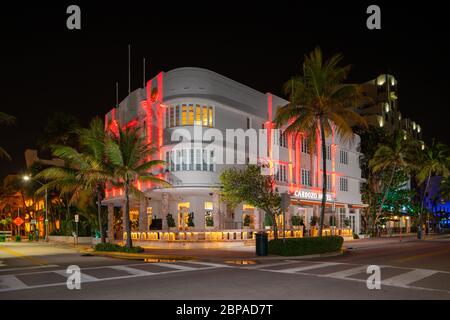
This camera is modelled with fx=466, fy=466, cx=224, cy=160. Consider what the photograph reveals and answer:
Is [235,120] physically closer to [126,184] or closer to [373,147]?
[126,184]

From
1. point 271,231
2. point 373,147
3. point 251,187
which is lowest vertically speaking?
point 271,231

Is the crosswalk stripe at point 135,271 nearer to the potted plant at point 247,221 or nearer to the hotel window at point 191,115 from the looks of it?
the hotel window at point 191,115

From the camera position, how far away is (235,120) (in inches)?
1416

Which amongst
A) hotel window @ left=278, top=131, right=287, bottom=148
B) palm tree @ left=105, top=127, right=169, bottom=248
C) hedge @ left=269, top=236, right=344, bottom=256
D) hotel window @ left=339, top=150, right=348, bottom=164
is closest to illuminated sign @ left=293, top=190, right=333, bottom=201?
hotel window @ left=278, top=131, right=287, bottom=148

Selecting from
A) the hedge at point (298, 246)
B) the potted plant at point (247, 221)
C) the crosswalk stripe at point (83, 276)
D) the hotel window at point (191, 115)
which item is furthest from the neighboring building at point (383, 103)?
the crosswalk stripe at point (83, 276)

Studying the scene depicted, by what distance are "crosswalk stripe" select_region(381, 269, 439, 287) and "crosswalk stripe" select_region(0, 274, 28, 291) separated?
34.1 ft

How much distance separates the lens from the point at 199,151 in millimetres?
32781

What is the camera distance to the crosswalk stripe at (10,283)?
13.1 m

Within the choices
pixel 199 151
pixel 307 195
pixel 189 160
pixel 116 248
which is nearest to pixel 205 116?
pixel 199 151

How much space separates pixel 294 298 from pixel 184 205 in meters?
26.6

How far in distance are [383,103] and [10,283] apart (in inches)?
2804

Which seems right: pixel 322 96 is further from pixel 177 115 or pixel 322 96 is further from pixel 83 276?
pixel 83 276

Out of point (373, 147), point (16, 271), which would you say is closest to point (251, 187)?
point (16, 271)
